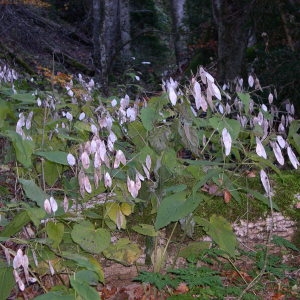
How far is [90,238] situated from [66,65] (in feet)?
37.8

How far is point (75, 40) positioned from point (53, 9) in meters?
1.61

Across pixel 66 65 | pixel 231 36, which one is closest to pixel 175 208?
pixel 231 36

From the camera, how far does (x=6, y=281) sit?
2.14 meters

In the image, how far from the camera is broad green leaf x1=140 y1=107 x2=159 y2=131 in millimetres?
2334

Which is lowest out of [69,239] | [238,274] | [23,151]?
[238,274]

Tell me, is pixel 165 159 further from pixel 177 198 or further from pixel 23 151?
pixel 23 151

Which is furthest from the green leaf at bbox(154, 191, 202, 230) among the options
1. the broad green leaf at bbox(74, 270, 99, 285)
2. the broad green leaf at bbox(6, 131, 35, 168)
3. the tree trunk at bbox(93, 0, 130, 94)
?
the tree trunk at bbox(93, 0, 130, 94)

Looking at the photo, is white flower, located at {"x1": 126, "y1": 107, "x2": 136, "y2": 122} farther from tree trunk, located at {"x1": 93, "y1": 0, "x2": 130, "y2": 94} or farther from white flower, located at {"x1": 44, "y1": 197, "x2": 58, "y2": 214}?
tree trunk, located at {"x1": 93, "y1": 0, "x2": 130, "y2": 94}

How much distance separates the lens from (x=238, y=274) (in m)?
3.03

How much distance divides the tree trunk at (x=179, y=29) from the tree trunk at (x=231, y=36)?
194 inches

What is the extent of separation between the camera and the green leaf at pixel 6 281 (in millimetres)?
2129

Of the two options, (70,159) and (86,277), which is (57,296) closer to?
(86,277)

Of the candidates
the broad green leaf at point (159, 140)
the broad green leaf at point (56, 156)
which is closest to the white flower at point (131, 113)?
the broad green leaf at point (159, 140)

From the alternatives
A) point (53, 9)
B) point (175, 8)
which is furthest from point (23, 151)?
point (53, 9)
